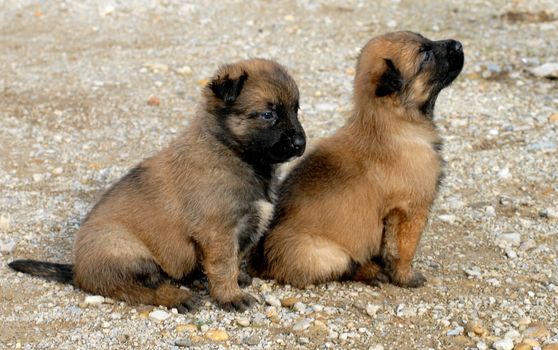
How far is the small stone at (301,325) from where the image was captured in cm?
560

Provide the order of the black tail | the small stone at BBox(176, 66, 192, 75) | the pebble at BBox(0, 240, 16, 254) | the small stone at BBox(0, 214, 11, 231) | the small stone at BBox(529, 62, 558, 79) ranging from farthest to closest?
the small stone at BBox(176, 66, 192, 75) → the small stone at BBox(529, 62, 558, 79) → the small stone at BBox(0, 214, 11, 231) → the pebble at BBox(0, 240, 16, 254) → the black tail

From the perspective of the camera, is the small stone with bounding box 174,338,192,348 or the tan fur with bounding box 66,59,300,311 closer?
the small stone with bounding box 174,338,192,348

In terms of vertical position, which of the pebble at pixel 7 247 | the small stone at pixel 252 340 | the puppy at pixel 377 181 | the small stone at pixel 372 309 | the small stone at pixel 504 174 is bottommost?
the pebble at pixel 7 247

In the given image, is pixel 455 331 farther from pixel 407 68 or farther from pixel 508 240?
pixel 407 68

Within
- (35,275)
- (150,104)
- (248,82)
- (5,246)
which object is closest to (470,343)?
(248,82)

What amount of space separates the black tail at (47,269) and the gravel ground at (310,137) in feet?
0.23

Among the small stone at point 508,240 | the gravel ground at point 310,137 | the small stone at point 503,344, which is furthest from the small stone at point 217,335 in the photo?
the small stone at point 508,240

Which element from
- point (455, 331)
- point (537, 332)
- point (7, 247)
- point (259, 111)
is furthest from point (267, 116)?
point (7, 247)

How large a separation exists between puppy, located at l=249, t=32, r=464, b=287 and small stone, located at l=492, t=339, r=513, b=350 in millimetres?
1002

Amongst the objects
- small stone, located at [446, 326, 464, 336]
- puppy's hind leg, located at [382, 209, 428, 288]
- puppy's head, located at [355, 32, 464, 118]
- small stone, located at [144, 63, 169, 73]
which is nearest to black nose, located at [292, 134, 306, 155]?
puppy's head, located at [355, 32, 464, 118]

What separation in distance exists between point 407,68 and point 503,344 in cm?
211

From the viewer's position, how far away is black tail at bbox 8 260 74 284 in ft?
20.4

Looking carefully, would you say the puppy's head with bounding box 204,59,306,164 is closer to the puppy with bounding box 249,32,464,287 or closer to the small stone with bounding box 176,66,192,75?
the puppy with bounding box 249,32,464,287

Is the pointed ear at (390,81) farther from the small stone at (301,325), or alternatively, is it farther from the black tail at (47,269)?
the black tail at (47,269)
